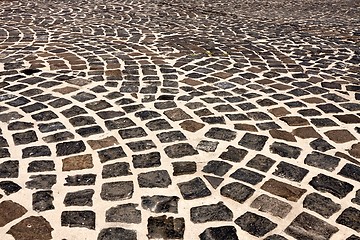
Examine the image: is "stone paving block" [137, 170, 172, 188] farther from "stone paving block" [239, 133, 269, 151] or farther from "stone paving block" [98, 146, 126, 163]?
"stone paving block" [239, 133, 269, 151]

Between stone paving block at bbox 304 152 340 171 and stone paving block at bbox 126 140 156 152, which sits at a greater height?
stone paving block at bbox 304 152 340 171

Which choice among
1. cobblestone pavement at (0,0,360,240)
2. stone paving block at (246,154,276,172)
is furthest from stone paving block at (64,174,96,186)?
stone paving block at (246,154,276,172)

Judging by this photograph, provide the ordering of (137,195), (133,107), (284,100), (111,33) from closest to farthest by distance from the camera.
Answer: (137,195) < (133,107) < (284,100) < (111,33)

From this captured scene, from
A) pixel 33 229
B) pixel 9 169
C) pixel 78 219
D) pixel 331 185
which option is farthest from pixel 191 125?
pixel 33 229

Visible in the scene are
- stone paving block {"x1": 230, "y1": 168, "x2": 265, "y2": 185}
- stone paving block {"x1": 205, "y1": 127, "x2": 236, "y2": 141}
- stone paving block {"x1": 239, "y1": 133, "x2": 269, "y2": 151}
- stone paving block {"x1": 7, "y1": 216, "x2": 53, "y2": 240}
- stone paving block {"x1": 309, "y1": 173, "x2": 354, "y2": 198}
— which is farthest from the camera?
stone paving block {"x1": 205, "y1": 127, "x2": 236, "y2": 141}

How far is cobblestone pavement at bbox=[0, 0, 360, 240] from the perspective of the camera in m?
2.65

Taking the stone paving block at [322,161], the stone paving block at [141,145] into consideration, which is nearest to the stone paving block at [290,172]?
the stone paving block at [322,161]

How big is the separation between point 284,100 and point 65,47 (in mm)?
3720

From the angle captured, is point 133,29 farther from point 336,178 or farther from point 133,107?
point 336,178

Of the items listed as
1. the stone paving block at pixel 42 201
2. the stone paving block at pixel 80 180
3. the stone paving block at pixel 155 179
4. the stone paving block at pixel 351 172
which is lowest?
the stone paving block at pixel 80 180

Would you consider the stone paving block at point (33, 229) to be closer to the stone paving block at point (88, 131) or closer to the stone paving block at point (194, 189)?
the stone paving block at point (194, 189)

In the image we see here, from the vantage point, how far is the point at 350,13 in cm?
1104

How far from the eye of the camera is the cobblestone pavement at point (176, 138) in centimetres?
265

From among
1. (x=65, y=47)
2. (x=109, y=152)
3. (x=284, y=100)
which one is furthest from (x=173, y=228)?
(x=65, y=47)
